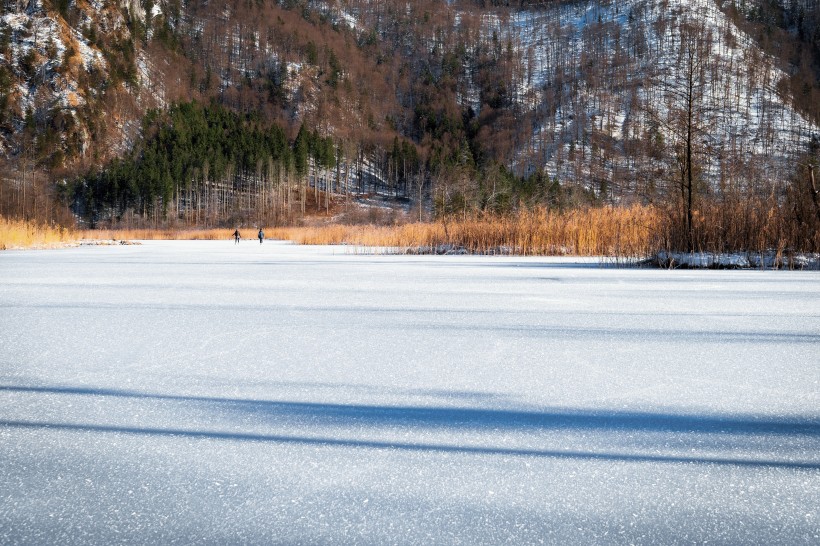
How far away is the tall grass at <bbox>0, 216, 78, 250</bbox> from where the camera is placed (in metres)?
16.3

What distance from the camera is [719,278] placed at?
6.81 m

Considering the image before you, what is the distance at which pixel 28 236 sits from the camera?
1753 centimetres

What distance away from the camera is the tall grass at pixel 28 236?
640 inches

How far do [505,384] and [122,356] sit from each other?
179 centimetres

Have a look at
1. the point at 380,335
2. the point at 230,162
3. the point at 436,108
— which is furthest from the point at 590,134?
the point at 380,335

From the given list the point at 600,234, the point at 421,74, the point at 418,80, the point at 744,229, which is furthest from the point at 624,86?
the point at 744,229

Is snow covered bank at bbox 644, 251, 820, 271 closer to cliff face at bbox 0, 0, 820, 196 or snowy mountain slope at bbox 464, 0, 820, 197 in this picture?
cliff face at bbox 0, 0, 820, 196

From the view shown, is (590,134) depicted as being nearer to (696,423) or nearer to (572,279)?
(572,279)

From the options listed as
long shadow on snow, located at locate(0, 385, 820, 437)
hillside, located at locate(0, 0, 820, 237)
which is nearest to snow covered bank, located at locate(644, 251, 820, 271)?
long shadow on snow, located at locate(0, 385, 820, 437)

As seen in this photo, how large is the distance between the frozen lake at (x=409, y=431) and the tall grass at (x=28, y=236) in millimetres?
16008

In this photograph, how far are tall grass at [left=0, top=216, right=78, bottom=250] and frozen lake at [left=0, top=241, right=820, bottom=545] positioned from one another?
1601cm

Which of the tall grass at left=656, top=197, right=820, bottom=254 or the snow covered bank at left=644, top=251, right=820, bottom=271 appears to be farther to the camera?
the tall grass at left=656, top=197, right=820, bottom=254

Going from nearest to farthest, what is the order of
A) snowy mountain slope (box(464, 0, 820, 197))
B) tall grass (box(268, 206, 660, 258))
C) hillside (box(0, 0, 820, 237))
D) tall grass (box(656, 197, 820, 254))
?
tall grass (box(656, 197, 820, 254))
tall grass (box(268, 206, 660, 258))
hillside (box(0, 0, 820, 237))
snowy mountain slope (box(464, 0, 820, 197))

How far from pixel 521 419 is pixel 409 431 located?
36 cm
